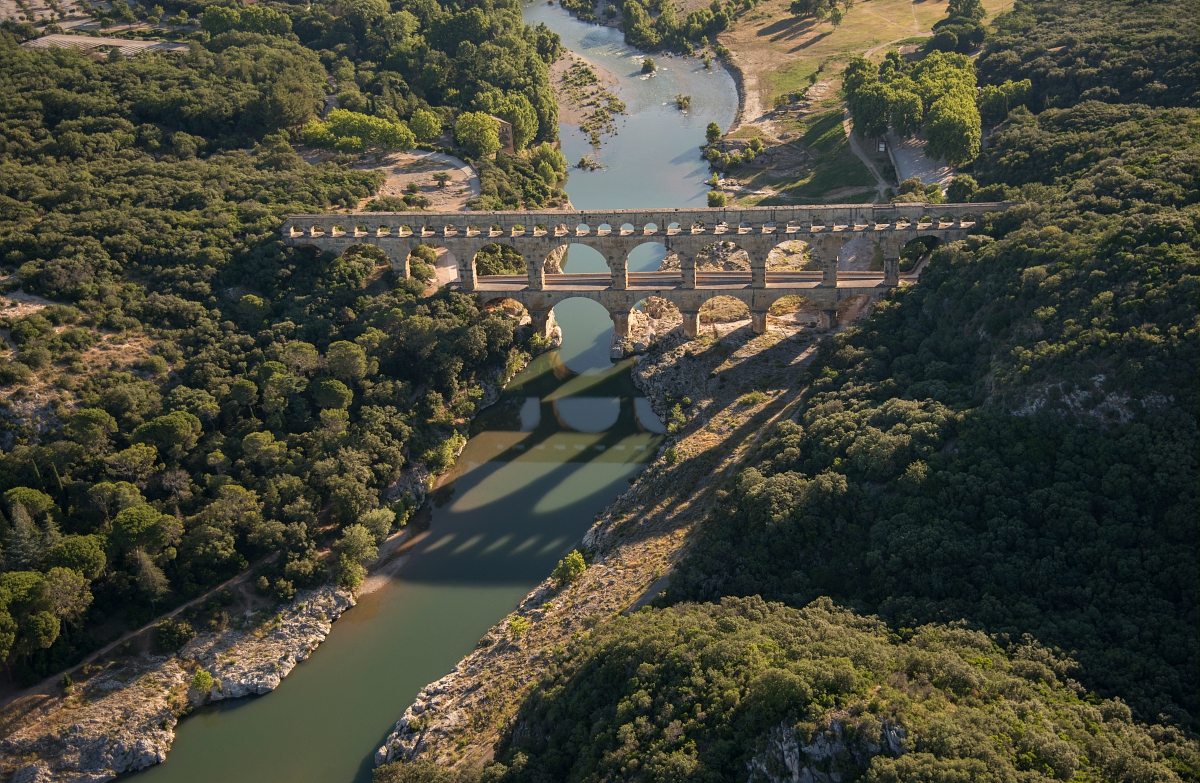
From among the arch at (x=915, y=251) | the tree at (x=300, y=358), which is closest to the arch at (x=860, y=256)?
the arch at (x=915, y=251)

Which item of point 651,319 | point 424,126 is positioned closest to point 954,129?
point 651,319

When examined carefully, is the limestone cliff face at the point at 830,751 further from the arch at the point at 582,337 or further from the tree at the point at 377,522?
the arch at the point at 582,337

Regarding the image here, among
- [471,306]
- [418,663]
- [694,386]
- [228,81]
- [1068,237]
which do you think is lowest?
[418,663]

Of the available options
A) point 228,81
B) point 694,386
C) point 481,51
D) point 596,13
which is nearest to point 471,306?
point 694,386

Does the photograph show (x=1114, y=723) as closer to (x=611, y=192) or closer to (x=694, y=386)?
(x=694, y=386)

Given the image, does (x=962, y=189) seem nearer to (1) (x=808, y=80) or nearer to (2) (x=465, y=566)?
(2) (x=465, y=566)

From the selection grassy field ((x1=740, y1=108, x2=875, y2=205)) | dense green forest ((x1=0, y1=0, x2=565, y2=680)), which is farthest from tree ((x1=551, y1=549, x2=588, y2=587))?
grassy field ((x1=740, y1=108, x2=875, y2=205))
